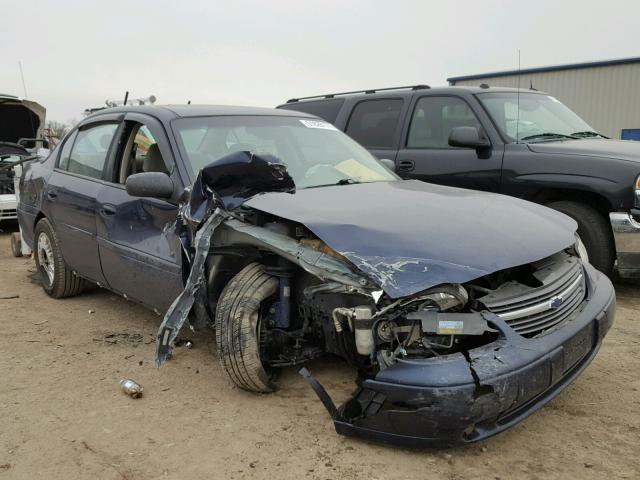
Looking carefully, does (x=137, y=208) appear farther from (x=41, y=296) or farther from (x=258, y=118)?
(x=41, y=296)

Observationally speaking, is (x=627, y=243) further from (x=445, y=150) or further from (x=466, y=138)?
(x=445, y=150)

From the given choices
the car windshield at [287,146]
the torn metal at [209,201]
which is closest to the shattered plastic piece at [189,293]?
the torn metal at [209,201]

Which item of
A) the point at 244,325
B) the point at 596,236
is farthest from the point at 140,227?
the point at 596,236

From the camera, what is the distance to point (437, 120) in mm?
6074

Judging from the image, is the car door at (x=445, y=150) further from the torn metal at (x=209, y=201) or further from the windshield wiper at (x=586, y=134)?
the torn metal at (x=209, y=201)

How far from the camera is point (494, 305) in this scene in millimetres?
2607

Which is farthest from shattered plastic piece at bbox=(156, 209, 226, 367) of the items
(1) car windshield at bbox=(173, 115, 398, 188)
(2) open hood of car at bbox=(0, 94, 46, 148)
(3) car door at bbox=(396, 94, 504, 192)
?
(2) open hood of car at bbox=(0, 94, 46, 148)

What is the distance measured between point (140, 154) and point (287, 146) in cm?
105

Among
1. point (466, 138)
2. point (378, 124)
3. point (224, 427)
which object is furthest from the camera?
point (378, 124)

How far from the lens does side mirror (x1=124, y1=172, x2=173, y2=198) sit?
344 cm

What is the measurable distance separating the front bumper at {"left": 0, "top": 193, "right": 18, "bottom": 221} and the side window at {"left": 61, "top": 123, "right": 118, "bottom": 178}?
15.3 feet

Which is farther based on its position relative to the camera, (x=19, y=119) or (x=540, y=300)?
(x=19, y=119)

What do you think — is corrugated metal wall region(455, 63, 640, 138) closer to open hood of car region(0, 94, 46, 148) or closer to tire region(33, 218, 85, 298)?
open hood of car region(0, 94, 46, 148)

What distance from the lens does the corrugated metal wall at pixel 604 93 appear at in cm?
1866
